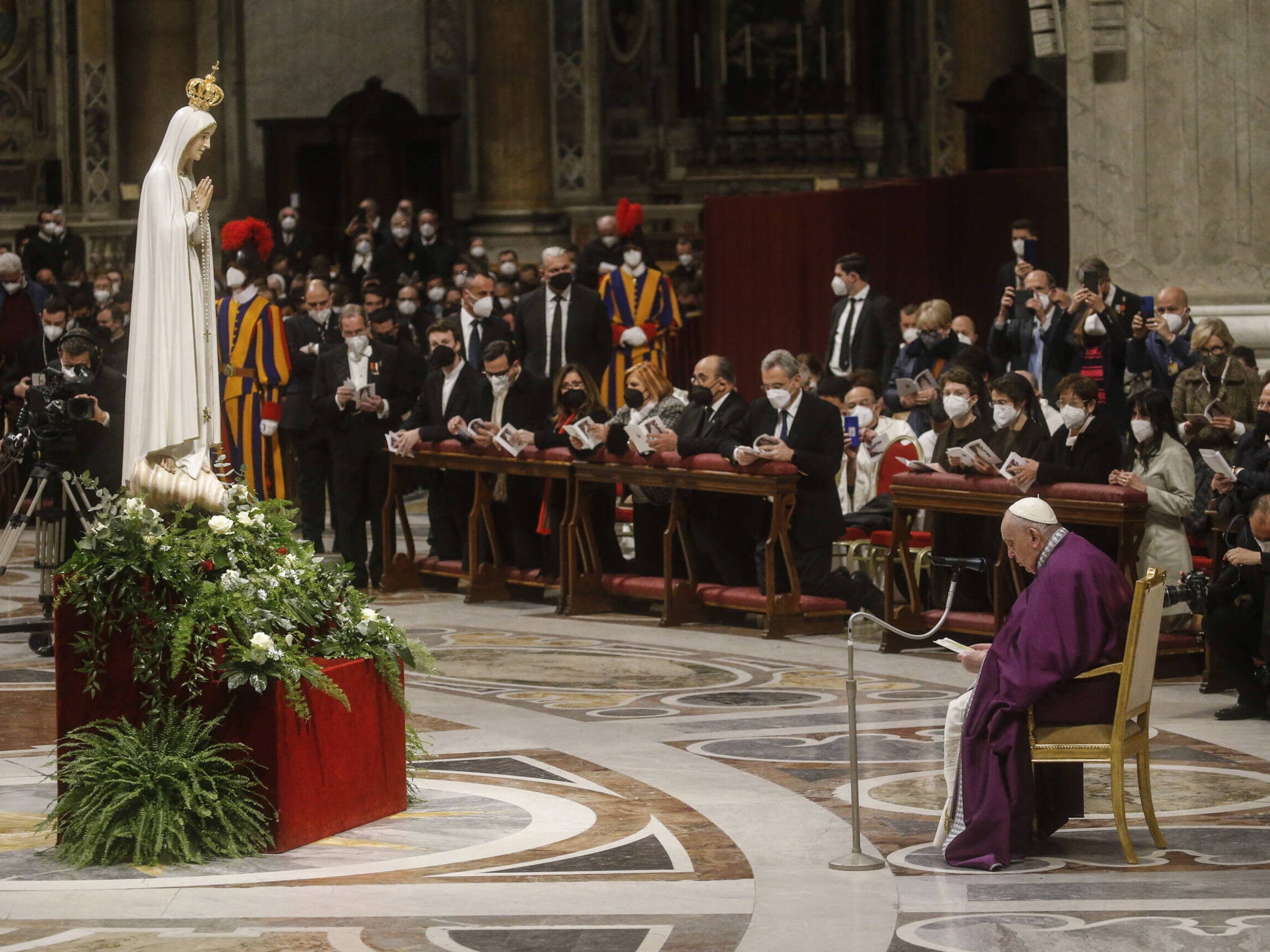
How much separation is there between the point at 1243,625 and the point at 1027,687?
2790 millimetres

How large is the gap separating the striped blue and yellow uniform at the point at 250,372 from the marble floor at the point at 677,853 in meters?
5.64

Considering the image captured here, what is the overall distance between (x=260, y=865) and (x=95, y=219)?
68.8 feet

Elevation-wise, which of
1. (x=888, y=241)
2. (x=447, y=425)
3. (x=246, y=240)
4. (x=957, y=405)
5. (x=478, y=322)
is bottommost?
(x=447, y=425)

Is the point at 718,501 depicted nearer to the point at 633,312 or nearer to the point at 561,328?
the point at 561,328

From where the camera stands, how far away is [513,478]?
45.3 ft

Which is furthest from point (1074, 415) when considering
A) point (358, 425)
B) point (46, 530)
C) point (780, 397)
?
point (46, 530)

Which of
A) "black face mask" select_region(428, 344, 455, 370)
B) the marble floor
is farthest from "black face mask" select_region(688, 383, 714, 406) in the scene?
the marble floor

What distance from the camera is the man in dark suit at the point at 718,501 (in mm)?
12383

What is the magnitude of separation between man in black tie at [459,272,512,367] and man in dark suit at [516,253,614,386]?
0.20 m

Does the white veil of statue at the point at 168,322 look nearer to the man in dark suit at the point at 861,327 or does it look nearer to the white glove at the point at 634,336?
the man in dark suit at the point at 861,327

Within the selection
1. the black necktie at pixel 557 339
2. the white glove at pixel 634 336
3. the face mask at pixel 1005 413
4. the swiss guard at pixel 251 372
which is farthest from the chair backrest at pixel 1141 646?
the white glove at pixel 634 336

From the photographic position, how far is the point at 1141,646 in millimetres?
7152

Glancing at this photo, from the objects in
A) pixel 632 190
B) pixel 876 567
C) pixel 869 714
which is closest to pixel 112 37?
pixel 632 190

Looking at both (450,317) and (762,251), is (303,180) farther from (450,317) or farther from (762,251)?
(450,317)
